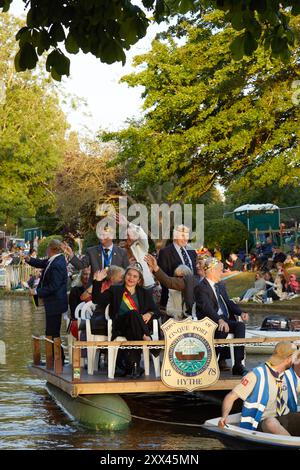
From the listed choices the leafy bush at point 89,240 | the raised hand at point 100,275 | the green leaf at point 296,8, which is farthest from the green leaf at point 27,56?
the leafy bush at point 89,240

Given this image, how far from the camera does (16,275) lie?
177 ft

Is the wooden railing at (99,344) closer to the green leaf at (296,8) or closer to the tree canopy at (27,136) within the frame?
the green leaf at (296,8)

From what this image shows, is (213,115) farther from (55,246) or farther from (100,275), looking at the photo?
(100,275)

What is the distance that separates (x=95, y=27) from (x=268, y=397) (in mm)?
4017

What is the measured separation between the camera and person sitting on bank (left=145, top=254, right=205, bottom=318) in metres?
14.5

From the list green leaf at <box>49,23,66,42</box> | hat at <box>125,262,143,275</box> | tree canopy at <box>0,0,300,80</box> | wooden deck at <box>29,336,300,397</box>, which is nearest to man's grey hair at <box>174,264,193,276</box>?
hat at <box>125,262,143,275</box>

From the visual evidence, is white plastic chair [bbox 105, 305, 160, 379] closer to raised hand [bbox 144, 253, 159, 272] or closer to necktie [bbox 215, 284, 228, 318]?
raised hand [bbox 144, 253, 159, 272]

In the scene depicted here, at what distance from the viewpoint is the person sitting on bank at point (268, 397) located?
10391mm

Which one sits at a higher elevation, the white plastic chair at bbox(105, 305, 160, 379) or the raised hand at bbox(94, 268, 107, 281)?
the raised hand at bbox(94, 268, 107, 281)

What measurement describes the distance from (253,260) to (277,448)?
3202 cm

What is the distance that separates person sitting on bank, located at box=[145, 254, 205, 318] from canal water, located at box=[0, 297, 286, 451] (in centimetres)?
152

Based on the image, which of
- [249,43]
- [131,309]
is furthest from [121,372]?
[249,43]

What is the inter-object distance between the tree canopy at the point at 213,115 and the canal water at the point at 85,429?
18.4 m

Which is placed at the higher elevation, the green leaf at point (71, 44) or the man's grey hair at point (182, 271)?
the green leaf at point (71, 44)
